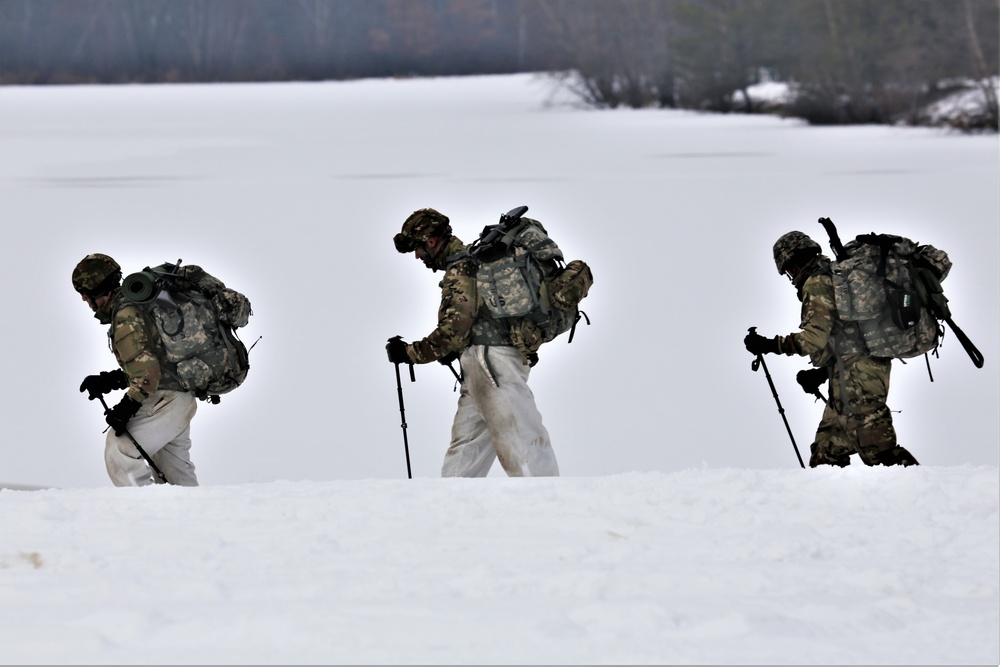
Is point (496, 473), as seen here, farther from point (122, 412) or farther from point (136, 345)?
point (136, 345)

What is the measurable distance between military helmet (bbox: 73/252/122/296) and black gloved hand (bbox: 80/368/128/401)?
1.42ft

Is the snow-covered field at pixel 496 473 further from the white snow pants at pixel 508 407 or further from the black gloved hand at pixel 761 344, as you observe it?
the black gloved hand at pixel 761 344

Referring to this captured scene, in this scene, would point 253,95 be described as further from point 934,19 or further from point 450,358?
point 450,358

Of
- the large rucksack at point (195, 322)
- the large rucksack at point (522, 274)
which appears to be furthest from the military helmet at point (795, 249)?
the large rucksack at point (195, 322)

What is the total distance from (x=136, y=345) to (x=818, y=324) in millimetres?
2614

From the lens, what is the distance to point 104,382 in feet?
18.5

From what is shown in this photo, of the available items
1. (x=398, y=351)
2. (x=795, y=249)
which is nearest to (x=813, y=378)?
(x=795, y=249)

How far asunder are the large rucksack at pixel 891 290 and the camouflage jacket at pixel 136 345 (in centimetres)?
264

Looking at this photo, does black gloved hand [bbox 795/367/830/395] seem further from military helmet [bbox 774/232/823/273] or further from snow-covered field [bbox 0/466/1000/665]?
snow-covered field [bbox 0/466/1000/665]

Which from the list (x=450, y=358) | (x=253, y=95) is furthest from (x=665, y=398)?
(x=253, y=95)

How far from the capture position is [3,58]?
1141 inches

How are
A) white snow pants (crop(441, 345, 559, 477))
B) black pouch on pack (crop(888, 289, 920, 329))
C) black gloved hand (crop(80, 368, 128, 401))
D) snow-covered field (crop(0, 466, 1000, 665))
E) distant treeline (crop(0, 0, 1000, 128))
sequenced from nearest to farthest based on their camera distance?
1. snow-covered field (crop(0, 466, 1000, 665))
2. black pouch on pack (crop(888, 289, 920, 329))
3. white snow pants (crop(441, 345, 559, 477))
4. black gloved hand (crop(80, 368, 128, 401))
5. distant treeline (crop(0, 0, 1000, 128))

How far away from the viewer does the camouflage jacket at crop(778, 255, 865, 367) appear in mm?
5137

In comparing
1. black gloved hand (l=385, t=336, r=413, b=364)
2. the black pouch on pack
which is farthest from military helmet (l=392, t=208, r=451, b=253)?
the black pouch on pack
